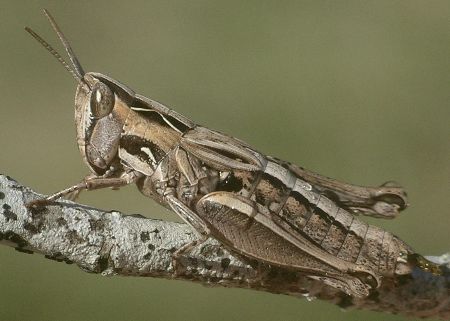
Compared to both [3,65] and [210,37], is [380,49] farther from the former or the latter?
[3,65]

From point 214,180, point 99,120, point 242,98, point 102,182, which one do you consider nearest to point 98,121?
point 99,120

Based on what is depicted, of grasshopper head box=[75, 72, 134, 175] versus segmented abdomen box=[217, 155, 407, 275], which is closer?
segmented abdomen box=[217, 155, 407, 275]

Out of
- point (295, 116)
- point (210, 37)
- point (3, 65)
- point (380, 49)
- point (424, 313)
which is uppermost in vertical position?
point (380, 49)

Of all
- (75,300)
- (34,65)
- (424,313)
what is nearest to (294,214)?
(424,313)

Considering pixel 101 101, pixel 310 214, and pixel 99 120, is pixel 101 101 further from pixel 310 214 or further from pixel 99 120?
pixel 310 214

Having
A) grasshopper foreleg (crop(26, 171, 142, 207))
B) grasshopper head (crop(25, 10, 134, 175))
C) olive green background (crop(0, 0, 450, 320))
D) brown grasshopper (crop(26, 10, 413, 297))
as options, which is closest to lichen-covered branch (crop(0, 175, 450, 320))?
brown grasshopper (crop(26, 10, 413, 297))

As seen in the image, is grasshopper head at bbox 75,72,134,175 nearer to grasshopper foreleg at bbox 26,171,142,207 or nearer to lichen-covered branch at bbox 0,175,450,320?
grasshopper foreleg at bbox 26,171,142,207

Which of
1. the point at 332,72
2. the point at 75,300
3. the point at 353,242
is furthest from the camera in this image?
the point at 332,72
